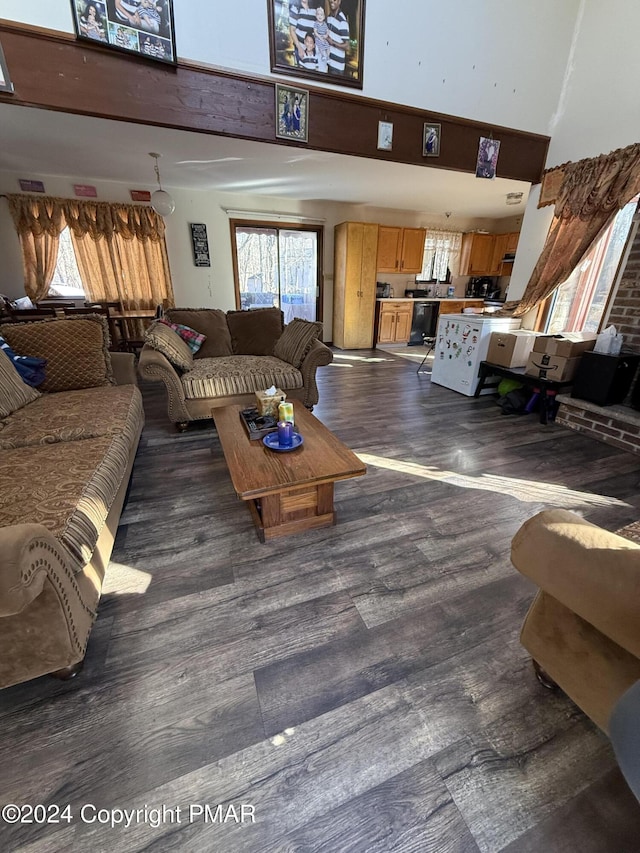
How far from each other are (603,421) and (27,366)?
14.2 ft

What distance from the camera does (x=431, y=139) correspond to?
3033mm

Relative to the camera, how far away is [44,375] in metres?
2.38

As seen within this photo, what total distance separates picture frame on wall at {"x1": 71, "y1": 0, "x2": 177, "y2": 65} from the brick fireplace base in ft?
13.0

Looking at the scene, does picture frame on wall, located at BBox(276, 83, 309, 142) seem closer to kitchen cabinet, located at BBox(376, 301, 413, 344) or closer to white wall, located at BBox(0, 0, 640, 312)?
white wall, located at BBox(0, 0, 640, 312)

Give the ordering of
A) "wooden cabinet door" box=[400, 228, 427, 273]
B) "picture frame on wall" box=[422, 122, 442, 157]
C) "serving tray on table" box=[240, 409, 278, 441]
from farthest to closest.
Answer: "wooden cabinet door" box=[400, 228, 427, 273] → "picture frame on wall" box=[422, 122, 442, 157] → "serving tray on table" box=[240, 409, 278, 441]

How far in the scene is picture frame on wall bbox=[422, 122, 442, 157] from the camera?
3.01m

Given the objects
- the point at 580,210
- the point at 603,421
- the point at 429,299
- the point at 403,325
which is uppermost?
the point at 580,210

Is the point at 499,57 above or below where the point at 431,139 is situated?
above

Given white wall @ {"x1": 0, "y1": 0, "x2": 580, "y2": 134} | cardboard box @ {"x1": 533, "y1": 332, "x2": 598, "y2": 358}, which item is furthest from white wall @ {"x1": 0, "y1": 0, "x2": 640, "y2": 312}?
cardboard box @ {"x1": 533, "y1": 332, "x2": 598, "y2": 358}

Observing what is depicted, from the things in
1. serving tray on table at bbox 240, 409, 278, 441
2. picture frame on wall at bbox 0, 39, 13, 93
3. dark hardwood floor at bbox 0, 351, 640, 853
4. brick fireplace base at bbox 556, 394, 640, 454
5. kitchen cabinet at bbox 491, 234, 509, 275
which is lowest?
dark hardwood floor at bbox 0, 351, 640, 853

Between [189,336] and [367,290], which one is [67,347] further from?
[367,290]

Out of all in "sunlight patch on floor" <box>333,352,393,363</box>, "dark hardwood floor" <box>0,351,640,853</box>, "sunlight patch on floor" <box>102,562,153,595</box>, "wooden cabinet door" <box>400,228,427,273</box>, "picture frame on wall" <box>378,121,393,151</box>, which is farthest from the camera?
"wooden cabinet door" <box>400,228,427,273</box>

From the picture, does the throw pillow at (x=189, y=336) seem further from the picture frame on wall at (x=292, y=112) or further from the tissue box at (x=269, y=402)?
the picture frame on wall at (x=292, y=112)

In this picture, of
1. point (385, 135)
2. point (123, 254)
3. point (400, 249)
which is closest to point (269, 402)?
point (385, 135)
